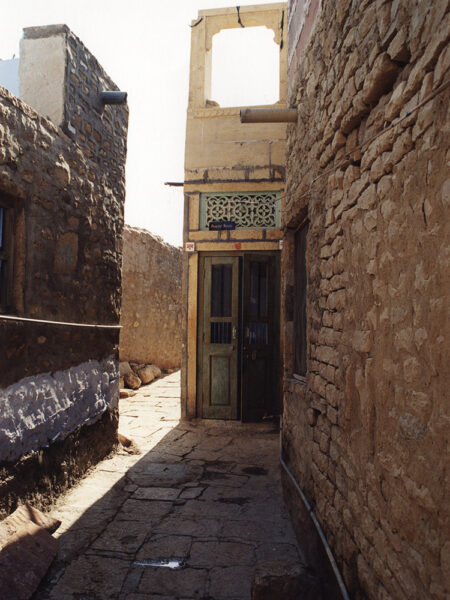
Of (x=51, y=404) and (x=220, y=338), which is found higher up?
(x=220, y=338)

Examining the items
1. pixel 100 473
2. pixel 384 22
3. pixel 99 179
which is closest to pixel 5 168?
pixel 99 179

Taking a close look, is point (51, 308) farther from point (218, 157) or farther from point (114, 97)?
point (218, 157)

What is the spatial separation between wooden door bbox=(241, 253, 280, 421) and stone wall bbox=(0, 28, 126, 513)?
2.18 metres

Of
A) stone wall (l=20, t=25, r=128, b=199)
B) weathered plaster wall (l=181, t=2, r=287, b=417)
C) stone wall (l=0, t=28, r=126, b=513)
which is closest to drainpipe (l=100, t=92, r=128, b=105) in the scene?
stone wall (l=20, t=25, r=128, b=199)

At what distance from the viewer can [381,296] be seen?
5.87 feet

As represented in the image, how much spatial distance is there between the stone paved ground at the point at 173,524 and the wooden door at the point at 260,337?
0.99 meters

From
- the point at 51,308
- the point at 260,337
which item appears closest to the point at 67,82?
the point at 51,308

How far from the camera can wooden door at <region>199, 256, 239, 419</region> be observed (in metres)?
6.43

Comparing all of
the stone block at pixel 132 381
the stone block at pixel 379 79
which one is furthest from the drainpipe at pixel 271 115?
the stone block at pixel 132 381

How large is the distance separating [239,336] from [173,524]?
3444 mm

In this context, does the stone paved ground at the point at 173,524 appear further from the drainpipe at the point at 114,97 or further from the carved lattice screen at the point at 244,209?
the drainpipe at the point at 114,97

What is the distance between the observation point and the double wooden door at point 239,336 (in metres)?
6.31

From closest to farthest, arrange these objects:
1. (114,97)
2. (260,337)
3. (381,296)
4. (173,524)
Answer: (381,296)
(173,524)
(114,97)
(260,337)

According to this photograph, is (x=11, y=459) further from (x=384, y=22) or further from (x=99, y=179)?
(x=384, y=22)
